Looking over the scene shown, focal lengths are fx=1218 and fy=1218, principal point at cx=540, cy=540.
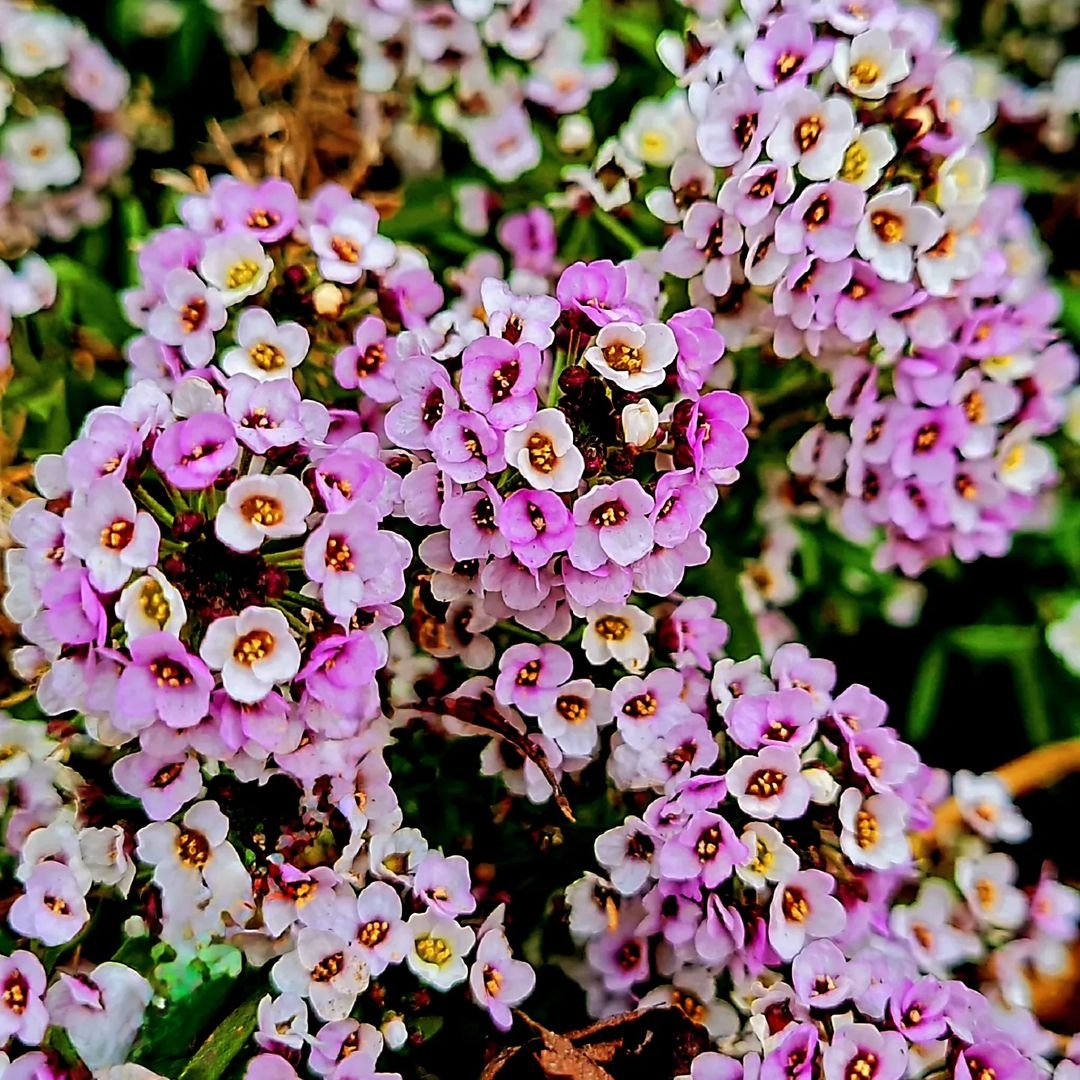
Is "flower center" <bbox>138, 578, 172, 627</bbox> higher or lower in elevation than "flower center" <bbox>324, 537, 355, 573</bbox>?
lower

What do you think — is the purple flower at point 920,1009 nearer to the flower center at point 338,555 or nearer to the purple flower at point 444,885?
the purple flower at point 444,885

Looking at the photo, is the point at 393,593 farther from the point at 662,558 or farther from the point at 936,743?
the point at 936,743

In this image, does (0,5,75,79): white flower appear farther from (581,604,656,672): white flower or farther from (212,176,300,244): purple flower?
(581,604,656,672): white flower

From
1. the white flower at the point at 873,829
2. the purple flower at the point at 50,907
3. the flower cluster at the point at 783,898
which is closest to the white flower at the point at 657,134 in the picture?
the flower cluster at the point at 783,898

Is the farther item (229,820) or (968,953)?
(968,953)

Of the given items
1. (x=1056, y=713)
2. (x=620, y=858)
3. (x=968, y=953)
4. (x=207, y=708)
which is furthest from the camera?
(x=1056, y=713)

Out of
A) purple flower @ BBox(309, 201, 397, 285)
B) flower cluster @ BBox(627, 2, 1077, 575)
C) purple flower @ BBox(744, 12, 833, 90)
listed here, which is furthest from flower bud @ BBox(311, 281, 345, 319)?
purple flower @ BBox(744, 12, 833, 90)

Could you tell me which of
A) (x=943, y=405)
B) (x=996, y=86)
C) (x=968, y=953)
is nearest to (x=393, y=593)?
(x=943, y=405)
